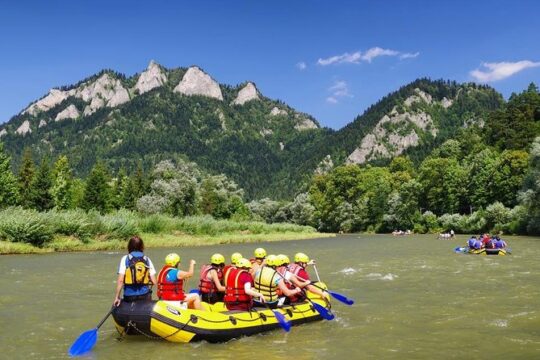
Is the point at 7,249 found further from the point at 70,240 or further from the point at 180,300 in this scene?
the point at 180,300

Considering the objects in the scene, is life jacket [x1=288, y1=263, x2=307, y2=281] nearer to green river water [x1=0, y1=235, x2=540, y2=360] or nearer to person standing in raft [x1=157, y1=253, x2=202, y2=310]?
green river water [x1=0, y1=235, x2=540, y2=360]

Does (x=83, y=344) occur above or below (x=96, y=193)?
below

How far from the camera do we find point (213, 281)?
483 inches

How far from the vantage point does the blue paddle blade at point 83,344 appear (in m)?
9.64

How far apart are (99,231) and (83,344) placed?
29725 millimetres

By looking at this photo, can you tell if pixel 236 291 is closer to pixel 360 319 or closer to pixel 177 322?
pixel 177 322

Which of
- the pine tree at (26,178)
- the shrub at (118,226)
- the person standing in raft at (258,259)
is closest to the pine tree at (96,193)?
the pine tree at (26,178)

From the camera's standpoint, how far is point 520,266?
24078 millimetres

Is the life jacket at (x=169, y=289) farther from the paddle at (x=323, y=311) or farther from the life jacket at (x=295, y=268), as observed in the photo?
the paddle at (x=323, y=311)

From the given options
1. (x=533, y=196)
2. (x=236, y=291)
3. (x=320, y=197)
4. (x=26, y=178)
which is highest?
(x=26, y=178)

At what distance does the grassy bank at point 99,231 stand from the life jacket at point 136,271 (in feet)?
78.8

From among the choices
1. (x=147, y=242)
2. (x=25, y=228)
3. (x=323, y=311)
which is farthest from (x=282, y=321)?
(x=147, y=242)

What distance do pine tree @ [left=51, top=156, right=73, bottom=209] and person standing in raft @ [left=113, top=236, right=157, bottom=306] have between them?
187 feet

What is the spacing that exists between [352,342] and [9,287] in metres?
13.1
